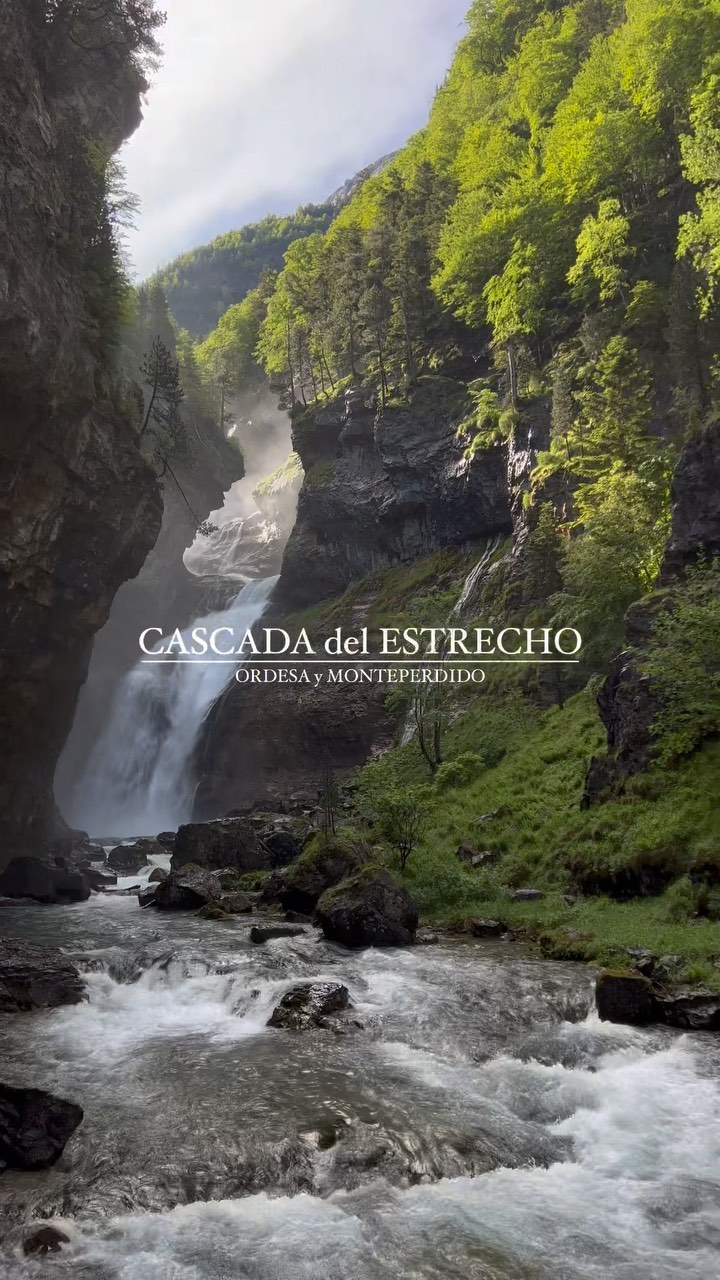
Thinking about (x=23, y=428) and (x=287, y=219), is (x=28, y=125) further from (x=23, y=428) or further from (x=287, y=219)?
(x=287, y=219)

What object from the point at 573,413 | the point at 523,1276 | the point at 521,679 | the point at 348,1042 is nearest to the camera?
the point at 523,1276

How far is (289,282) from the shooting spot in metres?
69.2

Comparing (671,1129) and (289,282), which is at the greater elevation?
(289,282)

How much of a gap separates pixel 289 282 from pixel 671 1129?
72372 mm

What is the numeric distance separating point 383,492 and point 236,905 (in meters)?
36.1

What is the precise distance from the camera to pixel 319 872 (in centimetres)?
2184

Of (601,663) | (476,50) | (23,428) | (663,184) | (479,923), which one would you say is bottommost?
(479,923)

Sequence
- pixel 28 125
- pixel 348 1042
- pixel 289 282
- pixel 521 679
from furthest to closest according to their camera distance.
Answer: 1. pixel 289 282
2. pixel 521 679
3. pixel 28 125
4. pixel 348 1042

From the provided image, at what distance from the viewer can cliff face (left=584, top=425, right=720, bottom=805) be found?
21.1 metres

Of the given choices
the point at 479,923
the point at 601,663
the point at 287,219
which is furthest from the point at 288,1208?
the point at 287,219

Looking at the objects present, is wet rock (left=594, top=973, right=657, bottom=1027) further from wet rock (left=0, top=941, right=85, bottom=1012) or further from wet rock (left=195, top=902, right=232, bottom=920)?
wet rock (left=195, top=902, right=232, bottom=920)

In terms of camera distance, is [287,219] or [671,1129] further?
[287,219]

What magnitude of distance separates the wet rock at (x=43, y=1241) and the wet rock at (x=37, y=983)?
7.59m

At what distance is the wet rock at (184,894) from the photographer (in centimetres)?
2439
